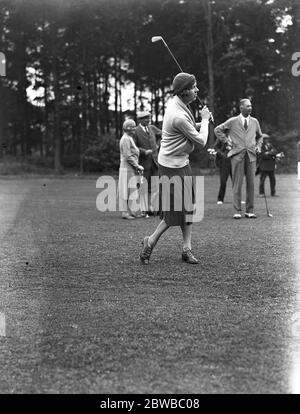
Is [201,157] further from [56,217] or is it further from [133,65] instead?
[56,217]

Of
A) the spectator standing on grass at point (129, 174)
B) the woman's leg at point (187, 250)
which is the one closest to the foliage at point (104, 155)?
the spectator standing on grass at point (129, 174)

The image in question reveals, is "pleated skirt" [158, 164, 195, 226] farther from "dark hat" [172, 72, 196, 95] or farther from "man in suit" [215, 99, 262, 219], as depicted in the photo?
"man in suit" [215, 99, 262, 219]

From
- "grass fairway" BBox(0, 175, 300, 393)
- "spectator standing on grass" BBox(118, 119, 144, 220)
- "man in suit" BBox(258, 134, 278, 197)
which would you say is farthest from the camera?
"man in suit" BBox(258, 134, 278, 197)

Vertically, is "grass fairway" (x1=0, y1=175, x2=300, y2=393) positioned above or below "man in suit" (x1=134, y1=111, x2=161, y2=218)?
below

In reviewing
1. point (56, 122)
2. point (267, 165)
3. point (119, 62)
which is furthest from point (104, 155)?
point (267, 165)

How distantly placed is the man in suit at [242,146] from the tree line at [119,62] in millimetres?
27457

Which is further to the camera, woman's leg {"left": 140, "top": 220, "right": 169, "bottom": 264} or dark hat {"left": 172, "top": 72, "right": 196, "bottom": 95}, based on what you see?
woman's leg {"left": 140, "top": 220, "right": 169, "bottom": 264}

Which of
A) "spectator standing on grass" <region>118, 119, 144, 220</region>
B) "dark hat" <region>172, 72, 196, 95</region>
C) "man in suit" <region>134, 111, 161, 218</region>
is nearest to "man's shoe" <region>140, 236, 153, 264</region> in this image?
"dark hat" <region>172, 72, 196, 95</region>

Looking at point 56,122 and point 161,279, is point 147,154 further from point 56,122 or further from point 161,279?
point 56,122

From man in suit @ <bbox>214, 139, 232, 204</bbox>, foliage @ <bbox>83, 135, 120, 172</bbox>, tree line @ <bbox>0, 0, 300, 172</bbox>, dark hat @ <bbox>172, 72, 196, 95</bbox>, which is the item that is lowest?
foliage @ <bbox>83, 135, 120, 172</bbox>

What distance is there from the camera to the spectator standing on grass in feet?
44.9

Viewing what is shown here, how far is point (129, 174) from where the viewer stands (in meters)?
13.9

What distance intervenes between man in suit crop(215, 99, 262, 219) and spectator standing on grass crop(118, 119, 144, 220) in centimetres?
171
